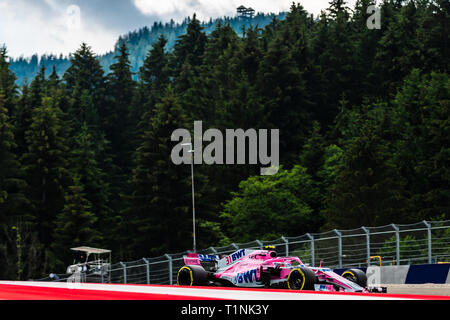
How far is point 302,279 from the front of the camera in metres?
12.9

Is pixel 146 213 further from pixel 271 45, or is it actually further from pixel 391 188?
pixel 271 45

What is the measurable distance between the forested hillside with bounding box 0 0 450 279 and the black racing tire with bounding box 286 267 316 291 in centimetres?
4605

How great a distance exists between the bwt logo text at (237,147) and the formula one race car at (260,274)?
53540 mm

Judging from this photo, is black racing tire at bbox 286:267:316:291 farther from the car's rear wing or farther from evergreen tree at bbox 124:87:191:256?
evergreen tree at bbox 124:87:191:256

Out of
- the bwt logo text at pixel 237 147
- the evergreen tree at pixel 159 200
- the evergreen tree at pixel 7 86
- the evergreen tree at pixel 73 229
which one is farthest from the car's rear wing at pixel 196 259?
the evergreen tree at pixel 7 86

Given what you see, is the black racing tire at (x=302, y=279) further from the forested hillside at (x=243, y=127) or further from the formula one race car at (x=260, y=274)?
the forested hillside at (x=243, y=127)

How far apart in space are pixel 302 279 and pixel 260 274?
2.29 meters

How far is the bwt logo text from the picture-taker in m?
74.6

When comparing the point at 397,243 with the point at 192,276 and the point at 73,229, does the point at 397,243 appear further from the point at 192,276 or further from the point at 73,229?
the point at 73,229

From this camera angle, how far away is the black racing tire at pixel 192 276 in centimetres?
1512

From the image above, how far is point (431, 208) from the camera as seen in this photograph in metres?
59.6

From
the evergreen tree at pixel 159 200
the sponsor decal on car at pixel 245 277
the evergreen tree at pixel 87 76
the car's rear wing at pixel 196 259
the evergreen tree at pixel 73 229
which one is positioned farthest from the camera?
the evergreen tree at pixel 87 76

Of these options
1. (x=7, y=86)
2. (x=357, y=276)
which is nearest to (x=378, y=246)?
(x=357, y=276)
